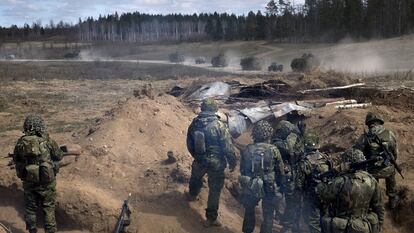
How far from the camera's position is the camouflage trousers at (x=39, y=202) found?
7411 millimetres

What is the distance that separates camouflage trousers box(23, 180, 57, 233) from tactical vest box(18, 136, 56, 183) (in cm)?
18

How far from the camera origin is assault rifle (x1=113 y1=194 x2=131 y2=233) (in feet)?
25.5

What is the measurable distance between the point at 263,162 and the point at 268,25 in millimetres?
81011

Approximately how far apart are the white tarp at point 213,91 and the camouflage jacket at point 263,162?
959cm

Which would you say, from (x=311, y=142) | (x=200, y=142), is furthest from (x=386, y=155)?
(x=200, y=142)

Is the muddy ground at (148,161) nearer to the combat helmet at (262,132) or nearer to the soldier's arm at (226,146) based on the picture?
the soldier's arm at (226,146)

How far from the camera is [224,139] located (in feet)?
26.2

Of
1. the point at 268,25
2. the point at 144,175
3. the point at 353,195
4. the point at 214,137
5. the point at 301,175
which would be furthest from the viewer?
the point at 268,25

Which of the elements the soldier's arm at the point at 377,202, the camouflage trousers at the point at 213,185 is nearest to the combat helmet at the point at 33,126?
the camouflage trousers at the point at 213,185

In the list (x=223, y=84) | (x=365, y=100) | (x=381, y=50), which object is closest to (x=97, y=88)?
(x=223, y=84)

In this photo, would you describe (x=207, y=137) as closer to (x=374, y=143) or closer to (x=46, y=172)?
(x=46, y=172)

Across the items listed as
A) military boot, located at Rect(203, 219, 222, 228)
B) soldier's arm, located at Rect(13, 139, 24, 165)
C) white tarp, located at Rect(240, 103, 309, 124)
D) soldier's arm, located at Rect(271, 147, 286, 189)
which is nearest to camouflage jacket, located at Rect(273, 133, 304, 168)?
soldier's arm, located at Rect(271, 147, 286, 189)

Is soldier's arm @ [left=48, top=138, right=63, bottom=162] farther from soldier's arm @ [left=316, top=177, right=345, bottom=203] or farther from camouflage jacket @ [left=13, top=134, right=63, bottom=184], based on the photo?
soldier's arm @ [left=316, top=177, right=345, bottom=203]

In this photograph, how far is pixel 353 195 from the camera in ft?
18.7
